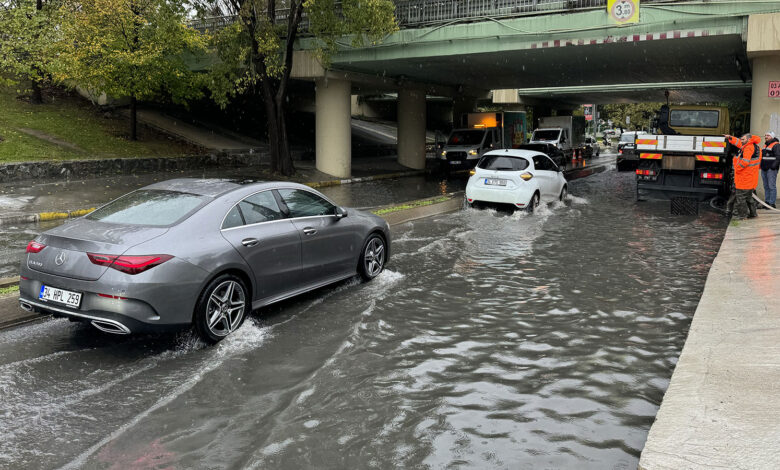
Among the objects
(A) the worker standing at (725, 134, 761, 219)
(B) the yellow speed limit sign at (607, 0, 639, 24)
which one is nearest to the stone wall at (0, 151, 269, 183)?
(B) the yellow speed limit sign at (607, 0, 639, 24)

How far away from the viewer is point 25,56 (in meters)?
25.6

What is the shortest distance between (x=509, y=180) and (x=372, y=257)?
735 cm

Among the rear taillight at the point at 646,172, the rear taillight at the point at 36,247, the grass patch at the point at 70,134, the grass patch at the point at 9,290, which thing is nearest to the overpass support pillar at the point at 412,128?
the grass patch at the point at 70,134

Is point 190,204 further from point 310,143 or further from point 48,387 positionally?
point 310,143

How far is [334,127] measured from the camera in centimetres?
2720

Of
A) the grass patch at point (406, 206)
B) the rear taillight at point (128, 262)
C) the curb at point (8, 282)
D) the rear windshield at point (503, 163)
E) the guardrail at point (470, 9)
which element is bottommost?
the curb at point (8, 282)

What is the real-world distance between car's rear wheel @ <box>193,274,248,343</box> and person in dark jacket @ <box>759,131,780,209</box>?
14.2m

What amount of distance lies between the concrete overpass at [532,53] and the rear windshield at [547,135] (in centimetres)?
319

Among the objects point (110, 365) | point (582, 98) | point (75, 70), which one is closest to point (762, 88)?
point (110, 365)

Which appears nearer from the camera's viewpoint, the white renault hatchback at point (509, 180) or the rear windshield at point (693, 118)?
the white renault hatchback at point (509, 180)

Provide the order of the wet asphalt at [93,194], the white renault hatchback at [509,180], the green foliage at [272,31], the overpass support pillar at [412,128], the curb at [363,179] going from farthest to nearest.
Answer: the overpass support pillar at [412,128] < the curb at [363,179] < the green foliage at [272,31] < the white renault hatchback at [509,180] < the wet asphalt at [93,194]

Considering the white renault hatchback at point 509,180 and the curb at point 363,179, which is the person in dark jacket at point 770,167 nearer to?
the white renault hatchback at point 509,180

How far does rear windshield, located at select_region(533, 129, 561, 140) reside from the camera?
119 ft

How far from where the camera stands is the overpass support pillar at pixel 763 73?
17.0 meters
